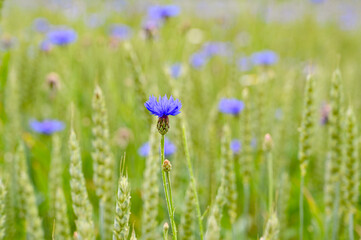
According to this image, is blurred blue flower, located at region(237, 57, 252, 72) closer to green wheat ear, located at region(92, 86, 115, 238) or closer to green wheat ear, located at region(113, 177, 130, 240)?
green wheat ear, located at region(92, 86, 115, 238)

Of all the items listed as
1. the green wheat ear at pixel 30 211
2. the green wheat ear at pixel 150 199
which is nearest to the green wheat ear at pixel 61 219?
the green wheat ear at pixel 30 211

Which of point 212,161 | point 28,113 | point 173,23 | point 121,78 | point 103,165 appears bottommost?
point 103,165

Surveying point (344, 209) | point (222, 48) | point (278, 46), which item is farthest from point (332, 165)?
point (278, 46)

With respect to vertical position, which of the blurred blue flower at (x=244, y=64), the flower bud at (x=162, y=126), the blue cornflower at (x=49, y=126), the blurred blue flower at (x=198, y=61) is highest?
the blurred blue flower at (x=244, y=64)

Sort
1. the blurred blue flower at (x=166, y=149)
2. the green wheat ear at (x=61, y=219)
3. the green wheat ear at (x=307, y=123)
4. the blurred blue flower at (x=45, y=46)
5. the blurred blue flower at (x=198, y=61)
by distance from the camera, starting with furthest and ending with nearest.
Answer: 1. the blurred blue flower at (x=198, y=61)
2. the blurred blue flower at (x=45, y=46)
3. the blurred blue flower at (x=166, y=149)
4. the green wheat ear at (x=307, y=123)
5. the green wheat ear at (x=61, y=219)

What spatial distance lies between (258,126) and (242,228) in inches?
19.1

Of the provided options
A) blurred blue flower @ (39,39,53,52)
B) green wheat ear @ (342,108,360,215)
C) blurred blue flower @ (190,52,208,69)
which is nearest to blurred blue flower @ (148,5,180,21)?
blurred blue flower @ (190,52,208,69)

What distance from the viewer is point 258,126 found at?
1.87 m

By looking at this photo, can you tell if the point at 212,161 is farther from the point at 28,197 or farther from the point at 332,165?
the point at 28,197

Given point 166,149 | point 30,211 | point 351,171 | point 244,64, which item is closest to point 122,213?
point 30,211

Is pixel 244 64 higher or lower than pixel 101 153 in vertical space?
higher

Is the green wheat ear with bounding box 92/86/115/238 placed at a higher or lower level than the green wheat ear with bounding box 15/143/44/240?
higher

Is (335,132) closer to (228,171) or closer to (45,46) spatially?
(228,171)

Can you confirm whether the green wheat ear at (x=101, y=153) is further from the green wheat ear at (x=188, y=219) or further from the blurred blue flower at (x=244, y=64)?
the blurred blue flower at (x=244, y=64)
